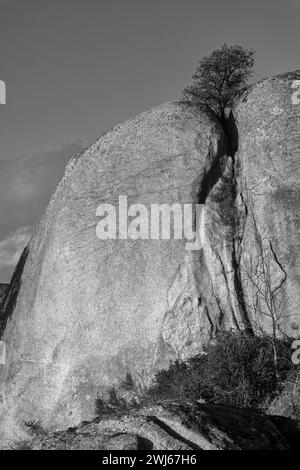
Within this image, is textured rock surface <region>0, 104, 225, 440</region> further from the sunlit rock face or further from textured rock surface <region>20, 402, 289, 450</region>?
textured rock surface <region>20, 402, 289, 450</region>

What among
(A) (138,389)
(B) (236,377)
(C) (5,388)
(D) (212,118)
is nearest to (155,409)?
(B) (236,377)

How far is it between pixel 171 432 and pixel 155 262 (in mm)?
8853

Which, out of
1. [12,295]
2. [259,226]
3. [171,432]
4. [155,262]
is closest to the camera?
[171,432]

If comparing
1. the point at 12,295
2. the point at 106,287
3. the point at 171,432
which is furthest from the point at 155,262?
the point at 171,432

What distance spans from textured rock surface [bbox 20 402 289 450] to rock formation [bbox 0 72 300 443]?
689 cm

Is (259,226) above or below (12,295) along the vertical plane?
above

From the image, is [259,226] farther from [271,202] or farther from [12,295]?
[12,295]

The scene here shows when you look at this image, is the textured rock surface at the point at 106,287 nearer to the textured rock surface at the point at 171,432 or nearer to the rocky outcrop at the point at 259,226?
the rocky outcrop at the point at 259,226

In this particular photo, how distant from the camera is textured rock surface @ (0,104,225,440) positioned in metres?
20.6

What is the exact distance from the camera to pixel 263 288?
67.6 ft

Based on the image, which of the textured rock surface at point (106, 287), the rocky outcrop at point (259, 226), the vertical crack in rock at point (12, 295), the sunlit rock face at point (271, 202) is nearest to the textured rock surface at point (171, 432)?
the rocky outcrop at point (259, 226)

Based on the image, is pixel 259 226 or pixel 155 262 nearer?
pixel 155 262

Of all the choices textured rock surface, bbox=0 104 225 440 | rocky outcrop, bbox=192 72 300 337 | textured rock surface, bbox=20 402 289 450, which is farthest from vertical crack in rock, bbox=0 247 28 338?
textured rock surface, bbox=20 402 289 450

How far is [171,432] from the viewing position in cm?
1262
